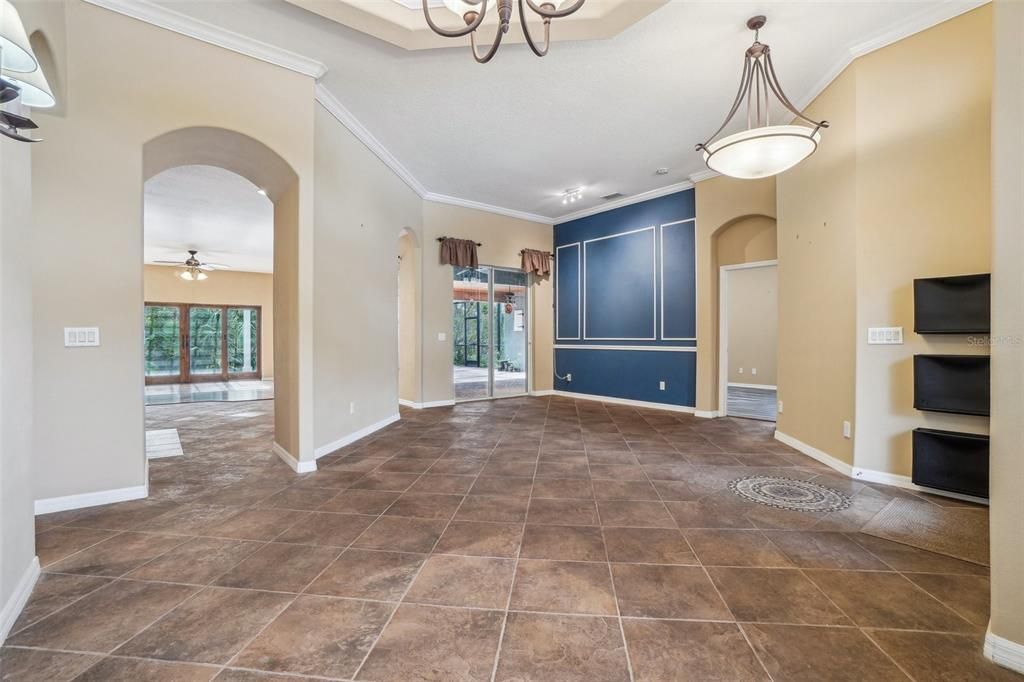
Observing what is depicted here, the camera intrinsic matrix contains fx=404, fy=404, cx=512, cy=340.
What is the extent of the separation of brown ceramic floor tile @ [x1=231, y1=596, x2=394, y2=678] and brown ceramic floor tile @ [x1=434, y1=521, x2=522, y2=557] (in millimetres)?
516

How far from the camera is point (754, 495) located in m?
2.77

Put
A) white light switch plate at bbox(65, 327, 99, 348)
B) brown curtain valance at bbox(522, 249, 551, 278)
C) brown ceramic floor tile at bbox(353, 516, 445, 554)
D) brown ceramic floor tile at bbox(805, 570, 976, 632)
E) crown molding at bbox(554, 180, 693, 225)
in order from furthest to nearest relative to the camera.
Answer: brown curtain valance at bbox(522, 249, 551, 278) → crown molding at bbox(554, 180, 693, 225) → white light switch plate at bbox(65, 327, 99, 348) → brown ceramic floor tile at bbox(353, 516, 445, 554) → brown ceramic floor tile at bbox(805, 570, 976, 632)

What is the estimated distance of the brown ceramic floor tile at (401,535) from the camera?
2105 mm

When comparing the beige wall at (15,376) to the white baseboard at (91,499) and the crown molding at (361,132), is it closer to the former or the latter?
the white baseboard at (91,499)

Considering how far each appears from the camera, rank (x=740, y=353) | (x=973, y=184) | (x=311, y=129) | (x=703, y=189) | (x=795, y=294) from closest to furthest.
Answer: (x=973, y=184), (x=311, y=129), (x=795, y=294), (x=703, y=189), (x=740, y=353)

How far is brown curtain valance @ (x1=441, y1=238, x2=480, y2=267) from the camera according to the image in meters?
6.23

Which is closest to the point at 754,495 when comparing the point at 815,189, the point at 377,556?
the point at 377,556

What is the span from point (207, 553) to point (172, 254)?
9.37 m

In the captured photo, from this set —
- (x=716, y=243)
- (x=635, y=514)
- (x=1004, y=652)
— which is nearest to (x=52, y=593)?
(x=635, y=514)

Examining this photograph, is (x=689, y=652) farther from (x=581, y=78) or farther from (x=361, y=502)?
(x=581, y=78)

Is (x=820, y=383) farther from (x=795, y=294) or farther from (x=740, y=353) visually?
(x=740, y=353)

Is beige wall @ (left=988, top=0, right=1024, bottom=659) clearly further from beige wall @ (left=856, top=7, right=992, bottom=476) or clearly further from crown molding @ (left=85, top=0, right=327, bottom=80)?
crown molding @ (left=85, top=0, right=327, bottom=80)

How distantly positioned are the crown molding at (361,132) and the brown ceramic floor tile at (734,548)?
429 centimetres

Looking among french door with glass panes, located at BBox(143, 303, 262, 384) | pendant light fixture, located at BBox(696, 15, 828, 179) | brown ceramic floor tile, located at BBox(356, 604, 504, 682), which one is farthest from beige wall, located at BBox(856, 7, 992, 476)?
french door with glass panes, located at BBox(143, 303, 262, 384)
